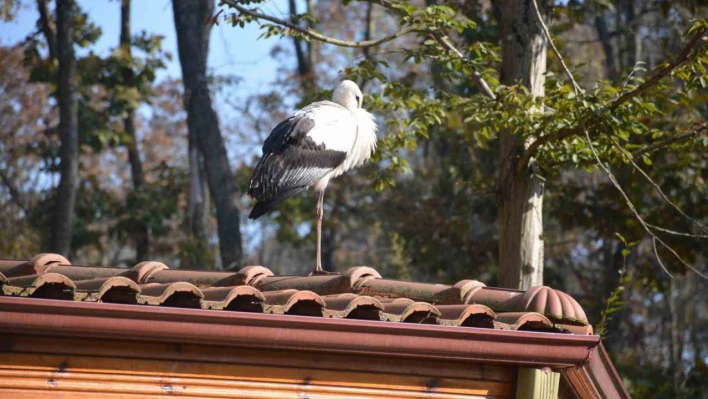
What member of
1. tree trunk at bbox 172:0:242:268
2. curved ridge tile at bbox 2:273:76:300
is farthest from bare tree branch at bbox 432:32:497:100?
tree trunk at bbox 172:0:242:268

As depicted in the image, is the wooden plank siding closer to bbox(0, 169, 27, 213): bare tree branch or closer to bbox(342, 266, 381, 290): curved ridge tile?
bbox(342, 266, 381, 290): curved ridge tile

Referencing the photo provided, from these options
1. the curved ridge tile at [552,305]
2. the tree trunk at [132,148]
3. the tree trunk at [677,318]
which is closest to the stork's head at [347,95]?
the curved ridge tile at [552,305]

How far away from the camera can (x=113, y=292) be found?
3.81 m

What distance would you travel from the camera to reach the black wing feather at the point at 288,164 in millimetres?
7258

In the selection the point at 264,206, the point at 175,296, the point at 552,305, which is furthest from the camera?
the point at 264,206

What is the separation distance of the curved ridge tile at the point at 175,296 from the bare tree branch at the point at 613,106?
15.0 feet

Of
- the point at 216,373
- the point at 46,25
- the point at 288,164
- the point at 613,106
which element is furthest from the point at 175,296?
the point at 46,25

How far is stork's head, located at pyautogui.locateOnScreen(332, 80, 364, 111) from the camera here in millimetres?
8047

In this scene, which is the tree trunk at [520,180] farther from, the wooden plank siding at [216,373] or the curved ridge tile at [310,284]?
the wooden plank siding at [216,373]

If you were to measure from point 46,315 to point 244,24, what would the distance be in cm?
578

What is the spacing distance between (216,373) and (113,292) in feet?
1.67

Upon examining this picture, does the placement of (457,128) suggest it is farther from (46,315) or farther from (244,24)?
(46,315)

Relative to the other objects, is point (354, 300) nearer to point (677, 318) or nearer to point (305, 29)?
point (305, 29)

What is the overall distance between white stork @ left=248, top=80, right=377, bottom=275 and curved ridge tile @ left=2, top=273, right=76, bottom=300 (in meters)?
3.33
